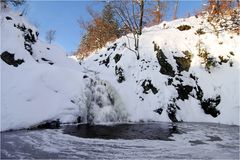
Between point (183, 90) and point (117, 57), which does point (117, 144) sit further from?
point (117, 57)

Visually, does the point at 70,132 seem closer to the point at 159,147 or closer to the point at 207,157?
the point at 159,147

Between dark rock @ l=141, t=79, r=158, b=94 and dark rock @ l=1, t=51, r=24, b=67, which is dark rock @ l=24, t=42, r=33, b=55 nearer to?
dark rock @ l=1, t=51, r=24, b=67

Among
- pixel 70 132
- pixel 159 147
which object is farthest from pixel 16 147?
pixel 159 147

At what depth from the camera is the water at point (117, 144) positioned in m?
6.87

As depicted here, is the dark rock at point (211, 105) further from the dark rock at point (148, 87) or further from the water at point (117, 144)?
the water at point (117, 144)

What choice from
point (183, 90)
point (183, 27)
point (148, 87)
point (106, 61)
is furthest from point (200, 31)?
point (106, 61)

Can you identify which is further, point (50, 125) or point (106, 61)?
point (106, 61)

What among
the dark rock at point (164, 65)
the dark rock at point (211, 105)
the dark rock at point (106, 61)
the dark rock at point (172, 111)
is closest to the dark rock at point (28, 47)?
the dark rock at point (106, 61)

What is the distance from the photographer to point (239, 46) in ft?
54.5

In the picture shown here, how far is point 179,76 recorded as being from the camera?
1596 cm

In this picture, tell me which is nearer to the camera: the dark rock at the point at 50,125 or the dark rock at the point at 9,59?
the dark rock at the point at 50,125

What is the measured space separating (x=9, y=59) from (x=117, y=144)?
6491 mm

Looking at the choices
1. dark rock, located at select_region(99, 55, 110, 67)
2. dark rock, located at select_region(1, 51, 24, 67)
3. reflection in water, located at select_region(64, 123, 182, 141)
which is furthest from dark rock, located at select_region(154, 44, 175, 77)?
dark rock, located at select_region(1, 51, 24, 67)

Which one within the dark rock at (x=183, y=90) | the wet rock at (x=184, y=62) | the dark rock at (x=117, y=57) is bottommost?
the dark rock at (x=183, y=90)
